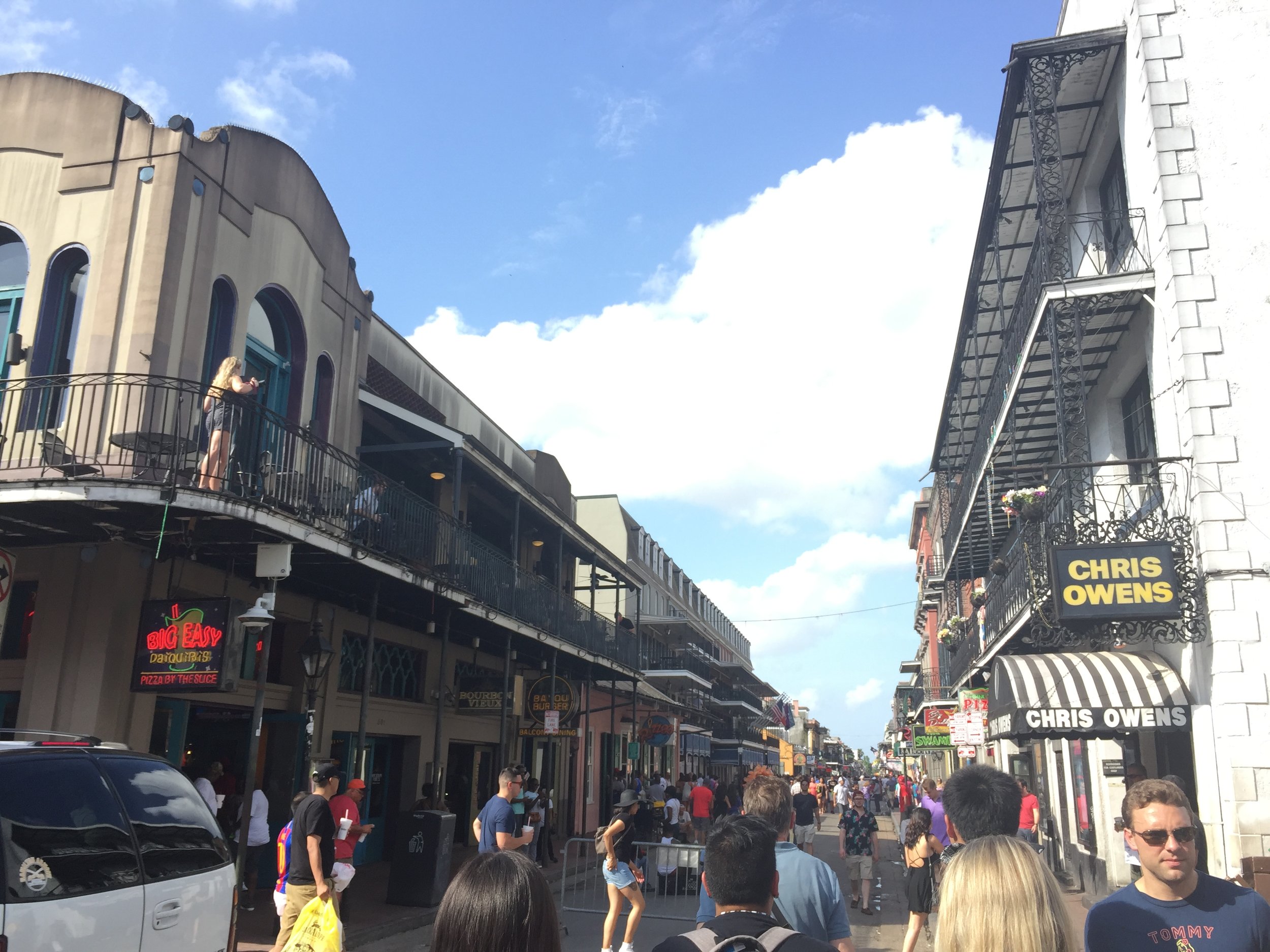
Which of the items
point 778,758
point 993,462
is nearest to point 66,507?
point 993,462

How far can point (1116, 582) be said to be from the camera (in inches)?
411

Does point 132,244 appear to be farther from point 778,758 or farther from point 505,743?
point 778,758

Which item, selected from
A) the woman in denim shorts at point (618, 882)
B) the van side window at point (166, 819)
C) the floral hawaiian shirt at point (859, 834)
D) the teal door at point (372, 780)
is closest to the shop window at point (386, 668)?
the teal door at point (372, 780)

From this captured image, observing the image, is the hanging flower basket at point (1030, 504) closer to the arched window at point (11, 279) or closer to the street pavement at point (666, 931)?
the street pavement at point (666, 931)

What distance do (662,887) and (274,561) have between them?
8.48 m

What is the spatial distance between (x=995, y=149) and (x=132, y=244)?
37.7ft

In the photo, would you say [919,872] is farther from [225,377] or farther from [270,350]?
[270,350]

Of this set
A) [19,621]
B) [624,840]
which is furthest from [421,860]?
[19,621]

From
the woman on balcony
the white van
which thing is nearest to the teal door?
the woman on balcony

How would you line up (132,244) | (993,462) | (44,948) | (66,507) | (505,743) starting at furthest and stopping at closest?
(993,462), (505,743), (132,244), (66,507), (44,948)

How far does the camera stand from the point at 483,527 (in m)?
21.9

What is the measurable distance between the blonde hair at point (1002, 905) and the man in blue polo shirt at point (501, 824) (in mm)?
6256

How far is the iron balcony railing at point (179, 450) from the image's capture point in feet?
32.4

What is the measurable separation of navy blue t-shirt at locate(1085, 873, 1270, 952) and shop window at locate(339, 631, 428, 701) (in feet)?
39.3
